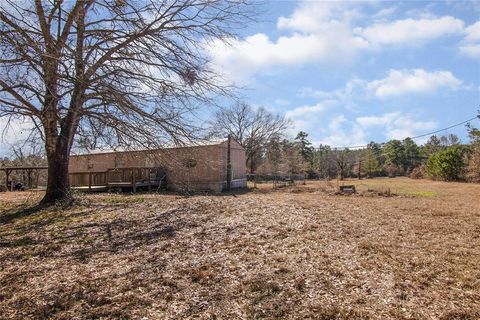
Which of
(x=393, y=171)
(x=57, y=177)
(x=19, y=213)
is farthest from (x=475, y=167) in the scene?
(x=19, y=213)

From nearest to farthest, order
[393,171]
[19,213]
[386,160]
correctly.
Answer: [19,213] → [393,171] → [386,160]

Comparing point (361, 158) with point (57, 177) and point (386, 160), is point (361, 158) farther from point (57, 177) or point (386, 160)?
point (57, 177)

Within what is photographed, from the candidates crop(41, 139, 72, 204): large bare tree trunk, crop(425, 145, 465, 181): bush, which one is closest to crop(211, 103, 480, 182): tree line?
→ crop(425, 145, 465, 181): bush

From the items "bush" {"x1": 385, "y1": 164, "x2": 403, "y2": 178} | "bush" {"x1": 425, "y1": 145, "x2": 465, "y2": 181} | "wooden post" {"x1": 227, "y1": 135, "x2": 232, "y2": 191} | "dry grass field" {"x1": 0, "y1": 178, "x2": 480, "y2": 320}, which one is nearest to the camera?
"dry grass field" {"x1": 0, "y1": 178, "x2": 480, "y2": 320}

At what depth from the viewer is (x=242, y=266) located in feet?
16.0

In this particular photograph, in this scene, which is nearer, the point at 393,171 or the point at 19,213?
the point at 19,213

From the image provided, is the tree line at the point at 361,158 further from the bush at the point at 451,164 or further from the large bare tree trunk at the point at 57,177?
the large bare tree trunk at the point at 57,177

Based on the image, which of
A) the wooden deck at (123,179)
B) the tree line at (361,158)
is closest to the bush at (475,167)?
the tree line at (361,158)

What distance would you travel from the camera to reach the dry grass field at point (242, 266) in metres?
3.73

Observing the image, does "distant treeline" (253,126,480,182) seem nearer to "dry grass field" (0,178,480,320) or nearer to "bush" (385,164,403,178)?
"bush" (385,164,403,178)

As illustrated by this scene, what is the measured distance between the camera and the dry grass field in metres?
3.73

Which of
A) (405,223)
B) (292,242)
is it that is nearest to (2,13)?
(292,242)

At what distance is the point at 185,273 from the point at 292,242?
75.5 inches

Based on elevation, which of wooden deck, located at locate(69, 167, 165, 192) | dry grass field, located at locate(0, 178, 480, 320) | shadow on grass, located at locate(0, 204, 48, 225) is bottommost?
dry grass field, located at locate(0, 178, 480, 320)
